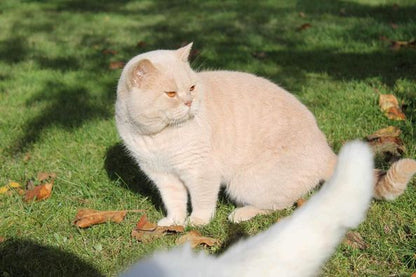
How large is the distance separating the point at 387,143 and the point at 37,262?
251 centimetres

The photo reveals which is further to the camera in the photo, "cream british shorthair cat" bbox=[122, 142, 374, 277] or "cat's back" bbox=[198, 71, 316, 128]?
"cat's back" bbox=[198, 71, 316, 128]

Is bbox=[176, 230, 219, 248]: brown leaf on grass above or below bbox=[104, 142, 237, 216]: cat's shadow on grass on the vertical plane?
above

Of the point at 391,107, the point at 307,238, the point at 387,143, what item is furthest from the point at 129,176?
the point at 307,238

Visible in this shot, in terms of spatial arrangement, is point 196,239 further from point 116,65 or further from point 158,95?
point 116,65

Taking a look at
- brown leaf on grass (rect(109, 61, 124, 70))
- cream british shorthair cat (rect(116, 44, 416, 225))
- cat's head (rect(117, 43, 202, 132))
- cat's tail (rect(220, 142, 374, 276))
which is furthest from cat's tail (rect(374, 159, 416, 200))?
brown leaf on grass (rect(109, 61, 124, 70))

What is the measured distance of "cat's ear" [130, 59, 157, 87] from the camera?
273 centimetres

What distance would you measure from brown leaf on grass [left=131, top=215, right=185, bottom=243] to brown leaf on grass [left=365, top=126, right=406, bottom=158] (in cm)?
159

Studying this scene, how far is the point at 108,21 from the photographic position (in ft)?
29.4

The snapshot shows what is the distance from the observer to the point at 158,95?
2818 millimetres

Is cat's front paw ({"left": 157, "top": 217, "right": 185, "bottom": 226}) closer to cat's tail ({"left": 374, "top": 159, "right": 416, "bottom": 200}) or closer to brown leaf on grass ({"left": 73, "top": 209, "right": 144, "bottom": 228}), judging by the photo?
brown leaf on grass ({"left": 73, "top": 209, "right": 144, "bottom": 228})

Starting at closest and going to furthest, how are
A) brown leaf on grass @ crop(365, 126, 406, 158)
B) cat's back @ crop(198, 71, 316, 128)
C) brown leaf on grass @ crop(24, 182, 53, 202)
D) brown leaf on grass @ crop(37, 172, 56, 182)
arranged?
cat's back @ crop(198, 71, 316, 128) < brown leaf on grass @ crop(24, 182, 53, 202) < brown leaf on grass @ crop(365, 126, 406, 158) < brown leaf on grass @ crop(37, 172, 56, 182)

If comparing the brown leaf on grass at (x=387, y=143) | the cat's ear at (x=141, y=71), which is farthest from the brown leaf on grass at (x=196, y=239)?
the brown leaf on grass at (x=387, y=143)

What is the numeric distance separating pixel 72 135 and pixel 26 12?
21.5 ft

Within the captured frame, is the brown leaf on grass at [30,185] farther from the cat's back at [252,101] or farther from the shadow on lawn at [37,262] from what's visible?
the cat's back at [252,101]
